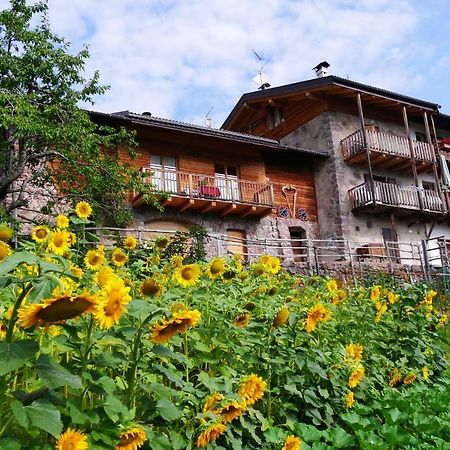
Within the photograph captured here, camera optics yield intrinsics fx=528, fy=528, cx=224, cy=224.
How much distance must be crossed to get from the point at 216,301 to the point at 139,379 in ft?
2.96

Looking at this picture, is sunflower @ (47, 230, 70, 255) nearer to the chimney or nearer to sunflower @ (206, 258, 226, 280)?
sunflower @ (206, 258, 226, 280)

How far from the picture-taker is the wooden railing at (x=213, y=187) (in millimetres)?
16011

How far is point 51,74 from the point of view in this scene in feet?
36.7

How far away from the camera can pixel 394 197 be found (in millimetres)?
19391

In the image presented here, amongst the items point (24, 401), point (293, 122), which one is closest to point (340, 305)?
point (24, 401)

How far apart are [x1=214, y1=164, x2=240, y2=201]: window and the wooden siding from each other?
140cm

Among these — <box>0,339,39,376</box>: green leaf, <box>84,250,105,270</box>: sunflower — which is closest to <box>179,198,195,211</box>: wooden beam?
<box>84,250,105,270</box>: sunflower

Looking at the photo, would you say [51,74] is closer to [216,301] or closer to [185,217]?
[185,217]

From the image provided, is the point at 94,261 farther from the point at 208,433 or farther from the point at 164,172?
the point at 164,172

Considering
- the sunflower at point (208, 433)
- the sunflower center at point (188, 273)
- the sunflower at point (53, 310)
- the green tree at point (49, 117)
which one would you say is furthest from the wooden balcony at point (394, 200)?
the sunflower at point (53, 310)

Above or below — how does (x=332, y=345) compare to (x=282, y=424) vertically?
above

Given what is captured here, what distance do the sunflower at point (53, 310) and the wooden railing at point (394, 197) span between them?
18380mm

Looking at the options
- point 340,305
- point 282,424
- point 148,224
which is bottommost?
point 282,424

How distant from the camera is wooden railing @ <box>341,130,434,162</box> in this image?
19.8m
